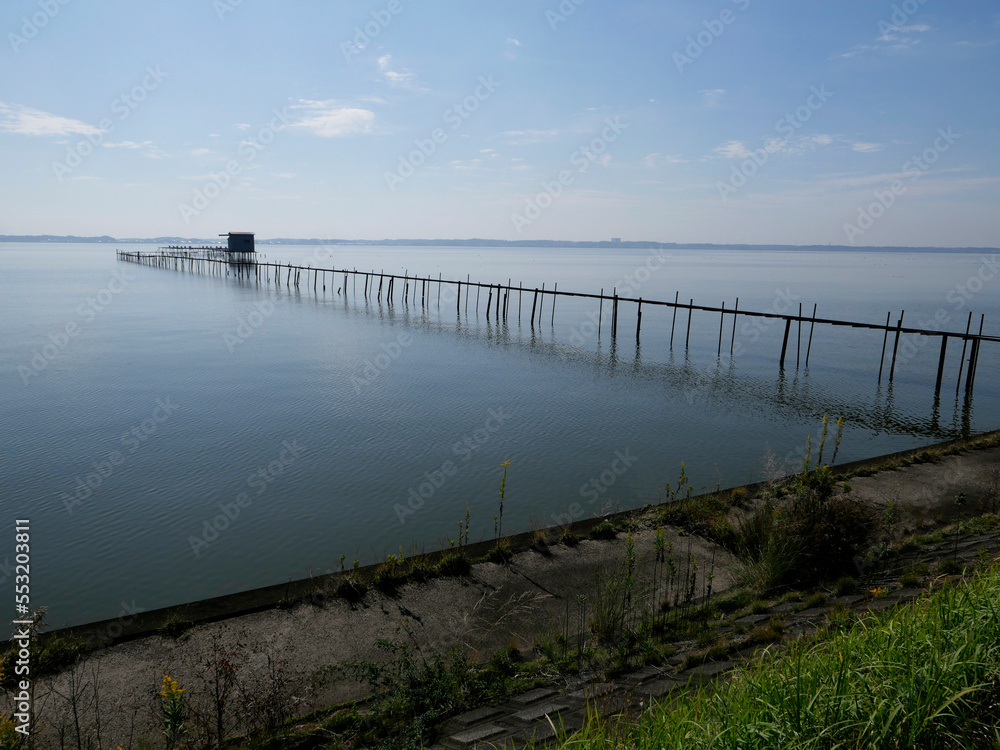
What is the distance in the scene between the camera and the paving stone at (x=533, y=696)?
6246 millimetres

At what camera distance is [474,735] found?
5.52 meters

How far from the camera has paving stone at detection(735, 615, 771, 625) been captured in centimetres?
754

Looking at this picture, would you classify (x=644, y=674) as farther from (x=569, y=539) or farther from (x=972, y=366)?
(x=972, y=366)

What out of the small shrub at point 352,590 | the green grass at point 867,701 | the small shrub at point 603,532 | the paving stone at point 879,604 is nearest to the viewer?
the green grass at point 867,701

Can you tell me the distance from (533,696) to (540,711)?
40 centimetres

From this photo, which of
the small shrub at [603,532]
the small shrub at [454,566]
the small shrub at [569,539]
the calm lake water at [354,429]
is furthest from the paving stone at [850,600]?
the calm lake water at [354,429]

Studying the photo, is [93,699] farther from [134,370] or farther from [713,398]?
[134,370]

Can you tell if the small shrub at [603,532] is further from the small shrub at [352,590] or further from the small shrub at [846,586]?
the small shrub at [352,590]

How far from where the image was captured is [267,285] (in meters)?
82.9

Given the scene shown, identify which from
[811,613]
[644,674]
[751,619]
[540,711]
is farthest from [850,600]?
[540,711]

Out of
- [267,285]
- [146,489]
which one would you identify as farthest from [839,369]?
[267,285]

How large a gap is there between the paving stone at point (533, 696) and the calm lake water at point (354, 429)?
6083mm

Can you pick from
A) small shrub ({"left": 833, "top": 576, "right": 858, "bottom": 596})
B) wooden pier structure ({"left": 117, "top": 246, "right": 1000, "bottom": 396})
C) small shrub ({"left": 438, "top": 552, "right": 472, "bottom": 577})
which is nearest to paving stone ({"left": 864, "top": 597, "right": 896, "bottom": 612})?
small shrub ({"left": 833, "top": 576, "right": 858, "bottom": 596})

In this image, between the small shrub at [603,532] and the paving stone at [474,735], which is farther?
the small shrub at [603,532]
